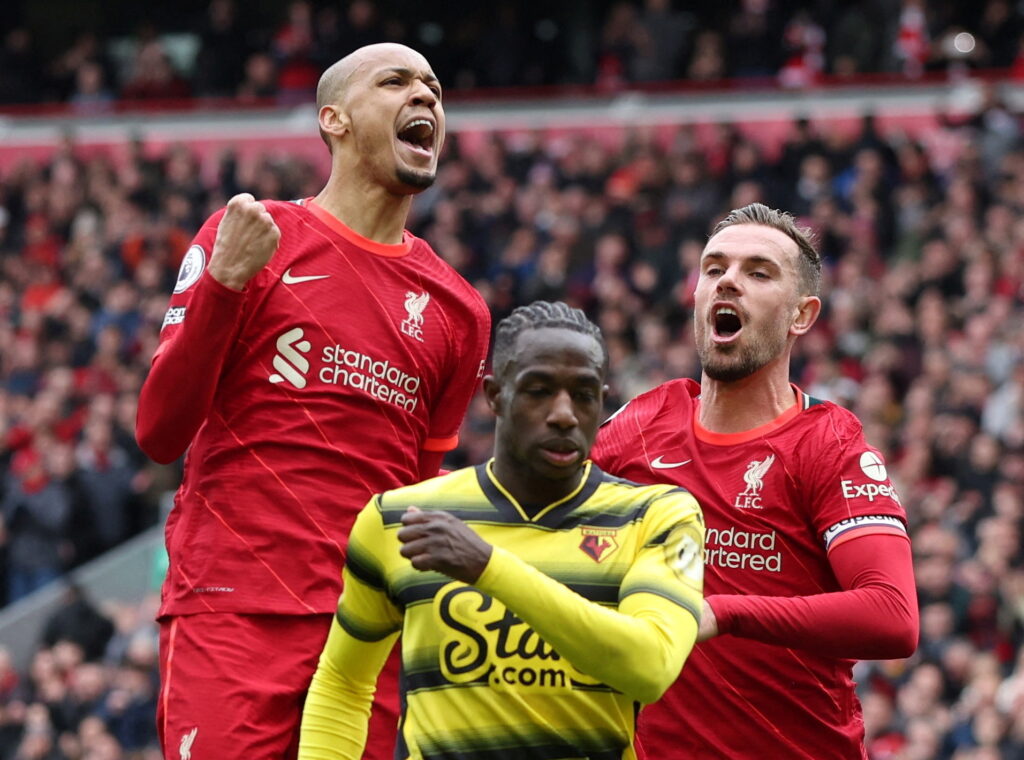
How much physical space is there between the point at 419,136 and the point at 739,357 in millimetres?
1080

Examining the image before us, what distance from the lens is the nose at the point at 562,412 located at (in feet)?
12.6

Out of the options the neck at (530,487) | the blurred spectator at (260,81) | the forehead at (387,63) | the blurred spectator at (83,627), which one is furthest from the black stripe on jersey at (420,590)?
the blurred spectator at (260,81)

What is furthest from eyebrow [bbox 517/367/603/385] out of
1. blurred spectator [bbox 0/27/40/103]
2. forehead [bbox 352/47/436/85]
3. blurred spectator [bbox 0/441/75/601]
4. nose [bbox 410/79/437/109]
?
blurred spectator [bbox 0/27/40/103]

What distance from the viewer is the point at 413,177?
5090 mm

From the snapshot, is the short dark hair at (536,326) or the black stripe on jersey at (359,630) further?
the black stripe on jersey at (359,630)

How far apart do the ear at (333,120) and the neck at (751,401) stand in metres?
1.24

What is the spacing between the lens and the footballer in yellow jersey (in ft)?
12.7

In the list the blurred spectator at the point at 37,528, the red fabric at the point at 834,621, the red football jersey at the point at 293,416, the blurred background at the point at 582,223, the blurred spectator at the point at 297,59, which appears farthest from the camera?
the blurred spectator at the point at 297,59

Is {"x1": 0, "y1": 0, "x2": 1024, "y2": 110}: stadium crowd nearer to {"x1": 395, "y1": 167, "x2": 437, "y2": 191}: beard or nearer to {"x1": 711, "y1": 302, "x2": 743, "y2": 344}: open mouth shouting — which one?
{"x1": 711, "y1": 302, "x2": 743, "y2": 344}: open mouth shouting

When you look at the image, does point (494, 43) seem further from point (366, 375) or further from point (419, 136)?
point (366, 375)

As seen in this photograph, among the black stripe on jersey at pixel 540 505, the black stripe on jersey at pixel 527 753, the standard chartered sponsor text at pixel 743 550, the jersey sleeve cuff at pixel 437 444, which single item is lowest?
the black stripe on jersey at pixel 527 753

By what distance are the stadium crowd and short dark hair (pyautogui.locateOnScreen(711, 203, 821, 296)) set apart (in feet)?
49.0

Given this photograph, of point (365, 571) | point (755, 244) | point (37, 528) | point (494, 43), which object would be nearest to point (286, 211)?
point (755, 244)

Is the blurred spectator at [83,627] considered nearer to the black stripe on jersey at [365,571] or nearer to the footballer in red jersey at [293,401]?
the footballer in red jersey at [293,401]
